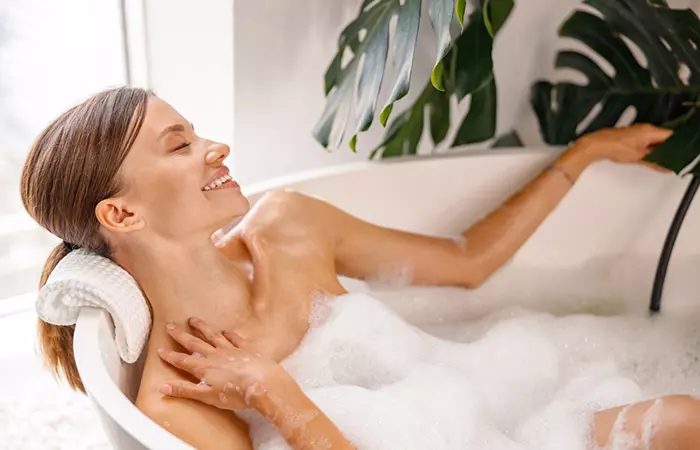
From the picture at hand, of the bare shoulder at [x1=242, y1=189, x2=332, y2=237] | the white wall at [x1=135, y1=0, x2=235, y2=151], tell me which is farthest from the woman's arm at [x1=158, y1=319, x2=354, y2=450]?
the white wall at [x1=135, y1=0, x2=235, y2=151]

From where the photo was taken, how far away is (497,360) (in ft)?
4.79

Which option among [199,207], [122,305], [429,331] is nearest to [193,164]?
[199,207]

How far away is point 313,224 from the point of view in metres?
1.42

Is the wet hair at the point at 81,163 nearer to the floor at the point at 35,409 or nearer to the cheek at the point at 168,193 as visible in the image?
the cheek at the point at 168,193

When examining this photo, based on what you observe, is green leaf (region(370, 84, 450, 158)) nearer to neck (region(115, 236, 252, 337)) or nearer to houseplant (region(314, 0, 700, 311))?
houseplant (region(314, 0, 700, 311))

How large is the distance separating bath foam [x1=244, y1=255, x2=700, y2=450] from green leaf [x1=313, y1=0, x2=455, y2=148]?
0.32 metres

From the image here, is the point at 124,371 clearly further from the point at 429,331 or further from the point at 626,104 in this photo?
the point at 626,104

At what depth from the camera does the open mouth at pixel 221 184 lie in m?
1.20

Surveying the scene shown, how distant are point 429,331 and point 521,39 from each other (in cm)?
68

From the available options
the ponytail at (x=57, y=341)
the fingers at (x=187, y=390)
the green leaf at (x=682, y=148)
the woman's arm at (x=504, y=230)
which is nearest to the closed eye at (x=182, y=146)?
the ponytail at (x=57, y=341)

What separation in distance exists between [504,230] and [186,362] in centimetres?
73

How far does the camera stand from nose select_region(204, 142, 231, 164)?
1191 millimetres

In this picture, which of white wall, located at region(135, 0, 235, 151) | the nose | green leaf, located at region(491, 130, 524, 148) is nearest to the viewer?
the nose

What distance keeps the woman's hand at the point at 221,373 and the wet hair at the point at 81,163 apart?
184 millimetres
